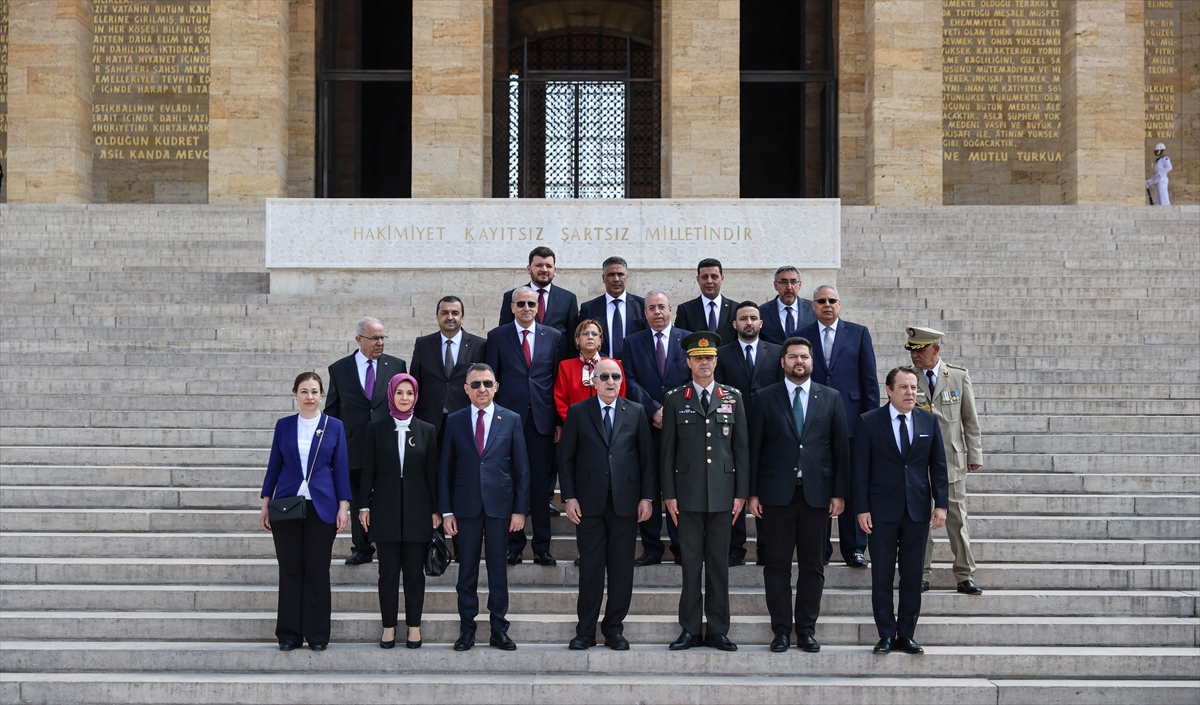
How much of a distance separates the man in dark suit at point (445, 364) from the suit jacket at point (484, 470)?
0.65 m

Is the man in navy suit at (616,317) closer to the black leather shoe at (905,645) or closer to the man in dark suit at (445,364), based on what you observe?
the man in dark suit at (445,364)

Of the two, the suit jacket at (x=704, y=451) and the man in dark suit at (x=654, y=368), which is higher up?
the man in dark suit at (x=654, y=368)

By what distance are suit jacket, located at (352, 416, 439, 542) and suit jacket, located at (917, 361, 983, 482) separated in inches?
120

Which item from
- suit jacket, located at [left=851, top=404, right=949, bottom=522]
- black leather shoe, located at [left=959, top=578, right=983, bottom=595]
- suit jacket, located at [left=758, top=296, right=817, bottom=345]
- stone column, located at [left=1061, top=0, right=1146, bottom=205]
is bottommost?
black leather shoe, located at [left=959, top=578, right=983, bottom=595]

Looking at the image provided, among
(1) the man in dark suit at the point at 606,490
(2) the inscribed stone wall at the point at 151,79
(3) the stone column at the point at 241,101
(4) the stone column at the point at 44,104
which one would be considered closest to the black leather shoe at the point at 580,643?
(1) the man in dark suit at the point at 606,490

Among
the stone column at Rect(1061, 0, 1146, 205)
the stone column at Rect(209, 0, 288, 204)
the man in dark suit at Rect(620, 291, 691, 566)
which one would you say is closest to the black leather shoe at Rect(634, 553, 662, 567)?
the man in dark suit at Rect(620, 291, 691, 566)

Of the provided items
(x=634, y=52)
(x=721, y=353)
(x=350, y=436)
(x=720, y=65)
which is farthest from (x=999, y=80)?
(x=350, y=436)

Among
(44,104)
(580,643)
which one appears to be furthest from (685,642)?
(44,104)

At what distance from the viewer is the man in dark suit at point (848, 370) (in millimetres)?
7359

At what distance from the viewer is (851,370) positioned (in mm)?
7391

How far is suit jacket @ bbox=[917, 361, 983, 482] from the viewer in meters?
7.21

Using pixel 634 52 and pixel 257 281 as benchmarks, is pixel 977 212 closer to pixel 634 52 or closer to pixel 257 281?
pixel 257 281

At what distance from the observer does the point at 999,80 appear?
70.5ft

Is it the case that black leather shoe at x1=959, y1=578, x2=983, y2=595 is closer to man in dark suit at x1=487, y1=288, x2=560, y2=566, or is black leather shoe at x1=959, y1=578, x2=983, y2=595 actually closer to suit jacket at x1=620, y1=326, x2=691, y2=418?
suit jacket at x1=620, y1=326, x2=691, y2=418
